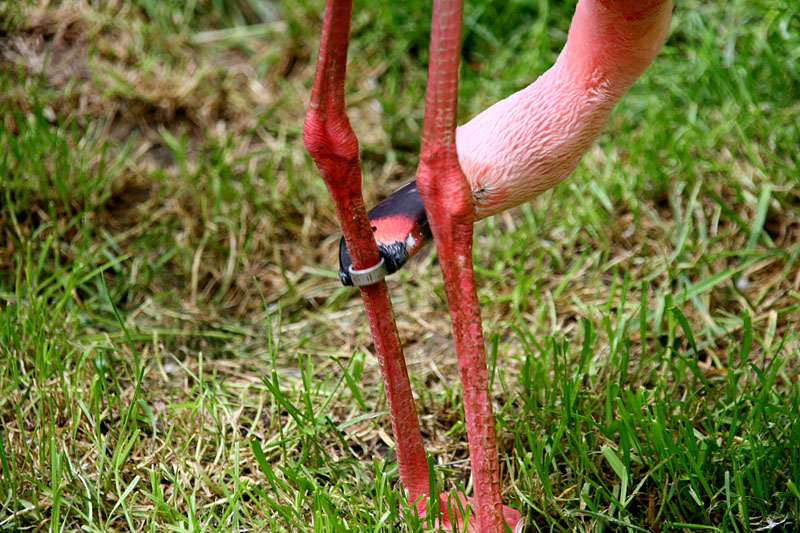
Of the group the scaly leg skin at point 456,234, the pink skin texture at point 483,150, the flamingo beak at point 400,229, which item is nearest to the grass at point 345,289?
the scaly leg skin at point 456,234

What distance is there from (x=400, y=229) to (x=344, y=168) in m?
0.13

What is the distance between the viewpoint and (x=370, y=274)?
1.29 metres

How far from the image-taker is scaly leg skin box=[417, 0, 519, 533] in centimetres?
116

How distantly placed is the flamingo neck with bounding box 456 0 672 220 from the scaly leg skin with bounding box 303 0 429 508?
181 millimetres

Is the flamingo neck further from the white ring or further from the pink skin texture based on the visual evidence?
the white ring

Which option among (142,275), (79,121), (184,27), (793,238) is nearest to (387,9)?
(184,27)

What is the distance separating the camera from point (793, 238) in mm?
2209

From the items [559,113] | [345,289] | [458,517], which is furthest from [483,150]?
[345,289]

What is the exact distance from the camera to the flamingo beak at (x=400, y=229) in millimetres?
1292

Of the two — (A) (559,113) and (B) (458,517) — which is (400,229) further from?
(B) (458,517)

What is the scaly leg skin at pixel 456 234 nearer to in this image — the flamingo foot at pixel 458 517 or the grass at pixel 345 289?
the flamingo foot at pixel 458 517

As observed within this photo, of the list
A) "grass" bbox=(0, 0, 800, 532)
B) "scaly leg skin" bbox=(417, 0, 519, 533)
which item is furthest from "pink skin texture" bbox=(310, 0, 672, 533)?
"grass" bbox=(0, 0, 800, 532)

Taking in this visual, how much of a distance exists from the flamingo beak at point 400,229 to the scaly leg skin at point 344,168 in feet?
0.07

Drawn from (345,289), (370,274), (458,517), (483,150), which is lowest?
(458,517)
